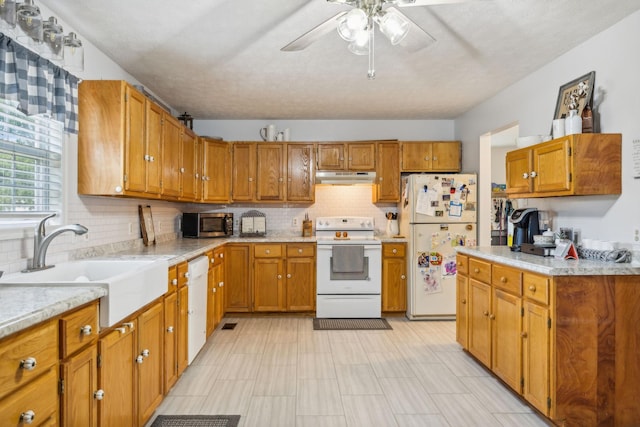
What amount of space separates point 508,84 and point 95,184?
3.71 meters

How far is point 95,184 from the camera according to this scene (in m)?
2.46

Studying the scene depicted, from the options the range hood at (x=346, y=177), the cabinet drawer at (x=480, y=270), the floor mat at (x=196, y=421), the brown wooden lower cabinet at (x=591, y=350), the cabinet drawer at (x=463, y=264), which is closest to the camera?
the brown wooden lower cabinet at (x=591, y=350)

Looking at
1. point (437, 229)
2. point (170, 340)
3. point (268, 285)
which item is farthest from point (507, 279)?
point (268, 285)

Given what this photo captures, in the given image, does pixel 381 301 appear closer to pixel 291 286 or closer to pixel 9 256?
pixel 291 286

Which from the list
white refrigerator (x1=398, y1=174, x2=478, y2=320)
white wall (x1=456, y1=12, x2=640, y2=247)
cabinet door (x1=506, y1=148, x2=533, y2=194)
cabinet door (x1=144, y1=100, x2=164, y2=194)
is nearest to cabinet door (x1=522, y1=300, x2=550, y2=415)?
white wall (x1=456, y1=12, x2=640, y2=247)

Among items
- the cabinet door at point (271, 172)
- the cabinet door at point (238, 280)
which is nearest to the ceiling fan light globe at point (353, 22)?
the cabinet door at point (271, 172)

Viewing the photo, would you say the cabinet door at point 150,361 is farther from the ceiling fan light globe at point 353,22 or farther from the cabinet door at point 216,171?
the cabinet door at point 216,171

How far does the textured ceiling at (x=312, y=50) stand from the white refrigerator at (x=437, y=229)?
95 centimetres

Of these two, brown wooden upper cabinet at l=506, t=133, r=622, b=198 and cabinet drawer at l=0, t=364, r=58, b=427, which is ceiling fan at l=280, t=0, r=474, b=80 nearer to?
brown wooden upper cabinet at l=506, t=133, r=622, b=198

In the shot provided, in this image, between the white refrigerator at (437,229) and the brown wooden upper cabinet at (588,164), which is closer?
the brown wooden upper cabinet at (588,164)

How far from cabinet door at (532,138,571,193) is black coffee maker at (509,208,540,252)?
0.88 ft

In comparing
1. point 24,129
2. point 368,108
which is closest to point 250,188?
point 368,108

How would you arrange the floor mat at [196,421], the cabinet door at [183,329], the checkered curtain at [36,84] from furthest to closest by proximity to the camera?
the cabinet door at [183,329] → the floor mat at [196,421] → the checkered curtain at [36,84]

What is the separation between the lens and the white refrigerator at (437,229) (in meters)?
4.24
